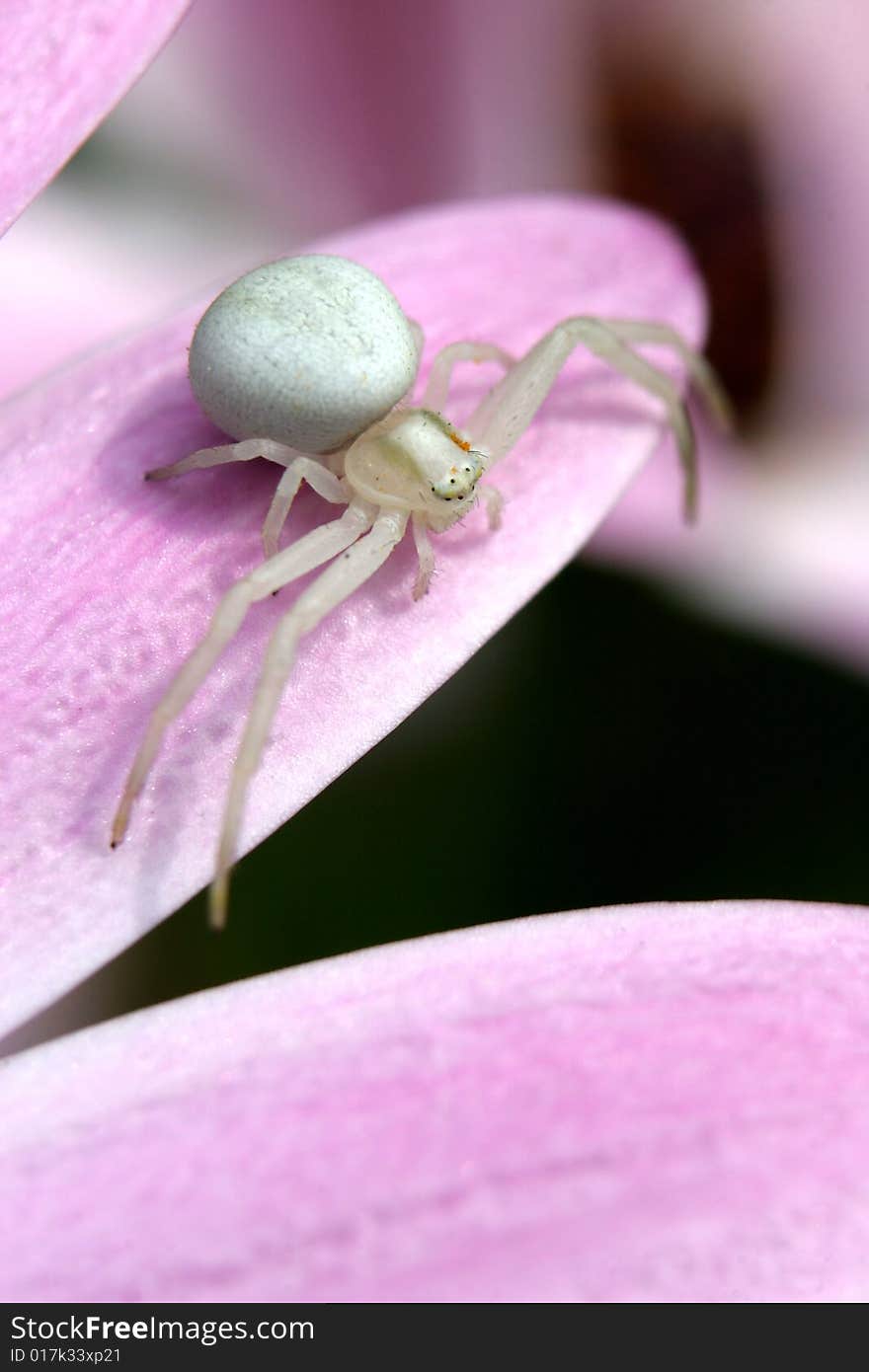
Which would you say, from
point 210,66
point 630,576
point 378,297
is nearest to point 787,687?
point 630,576

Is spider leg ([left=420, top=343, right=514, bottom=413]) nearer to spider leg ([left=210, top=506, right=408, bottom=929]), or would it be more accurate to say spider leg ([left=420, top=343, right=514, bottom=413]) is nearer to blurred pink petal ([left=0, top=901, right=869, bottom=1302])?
spider leg ([left=210, top=506, right=408, bottom=929])

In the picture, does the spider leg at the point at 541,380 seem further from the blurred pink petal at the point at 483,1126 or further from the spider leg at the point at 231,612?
the blurred pink petal at the point at 483,1126

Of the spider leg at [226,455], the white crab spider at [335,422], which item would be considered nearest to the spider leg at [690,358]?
the white crab spider at [335,422]

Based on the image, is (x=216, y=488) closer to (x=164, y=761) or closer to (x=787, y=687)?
(x=164, y=761)

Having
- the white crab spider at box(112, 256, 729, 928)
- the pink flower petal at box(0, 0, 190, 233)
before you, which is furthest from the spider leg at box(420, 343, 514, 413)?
the pink flower petal at box(0, 0, 190, 233)

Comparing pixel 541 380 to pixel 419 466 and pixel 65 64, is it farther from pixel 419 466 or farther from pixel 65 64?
pixel 65 64

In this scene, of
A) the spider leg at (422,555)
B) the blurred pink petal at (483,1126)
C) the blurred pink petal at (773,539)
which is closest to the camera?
the blurred pink petal at (483,1126)

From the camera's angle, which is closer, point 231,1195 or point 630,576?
point 231,1195
